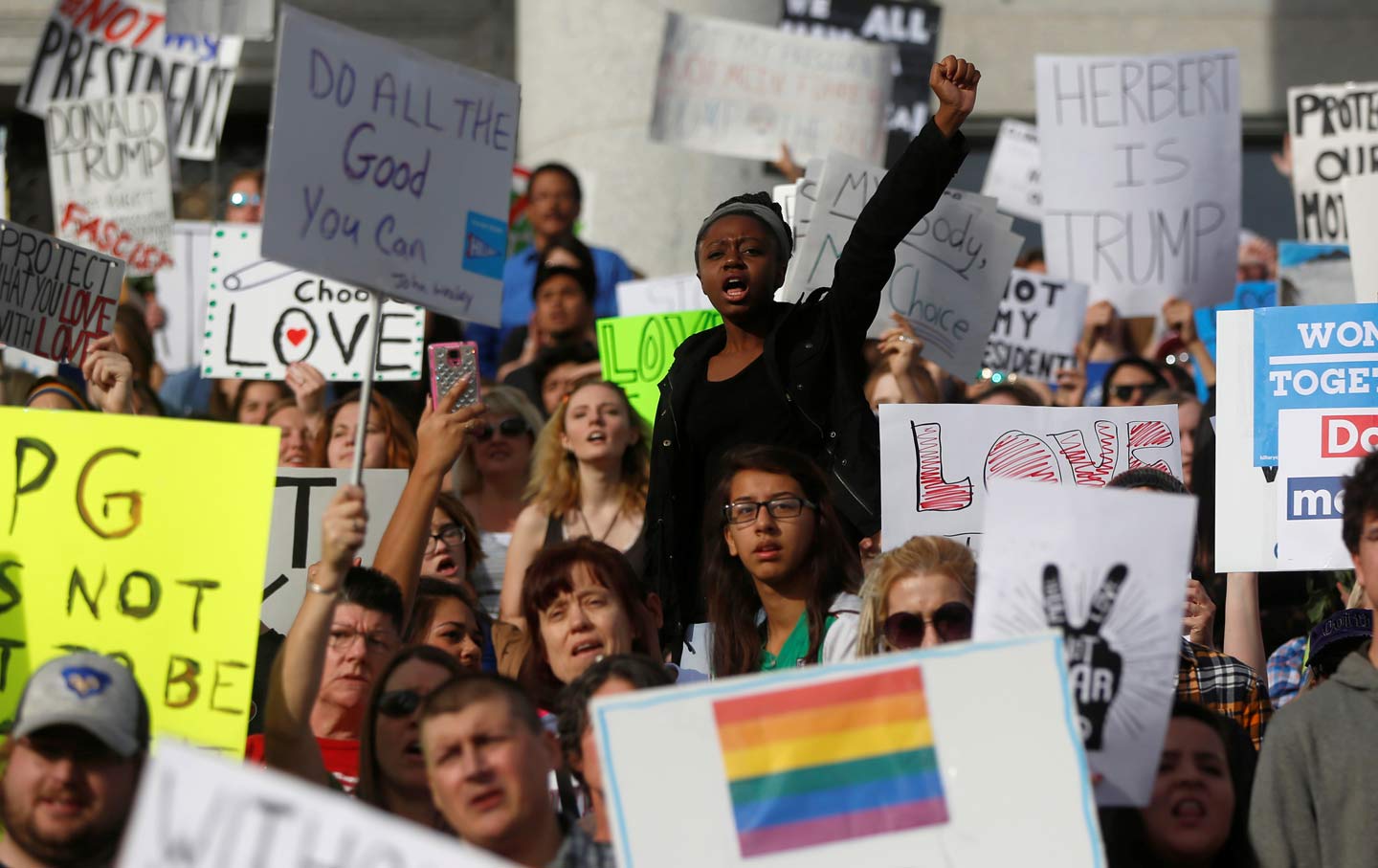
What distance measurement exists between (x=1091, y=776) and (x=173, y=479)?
1.85m

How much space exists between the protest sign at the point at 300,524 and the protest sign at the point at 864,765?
98.0 inches

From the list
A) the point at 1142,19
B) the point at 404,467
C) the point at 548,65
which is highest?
the point at 1142,19

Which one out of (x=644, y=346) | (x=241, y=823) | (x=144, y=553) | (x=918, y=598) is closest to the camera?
(x=241, y=823)

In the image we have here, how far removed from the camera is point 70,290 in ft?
20.6

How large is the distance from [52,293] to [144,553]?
7.24 ft

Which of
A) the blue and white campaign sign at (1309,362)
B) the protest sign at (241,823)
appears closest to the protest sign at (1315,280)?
the blue and white campaign sign at (1309,362)

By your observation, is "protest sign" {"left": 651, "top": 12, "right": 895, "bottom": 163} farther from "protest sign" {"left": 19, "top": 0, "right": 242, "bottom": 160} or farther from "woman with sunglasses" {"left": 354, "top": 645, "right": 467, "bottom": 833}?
"woman with sunglasses" {"left": 354, "top": 645, "right": 467, "bottom": 833}

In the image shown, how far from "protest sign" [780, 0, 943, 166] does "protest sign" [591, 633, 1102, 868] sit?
794cm

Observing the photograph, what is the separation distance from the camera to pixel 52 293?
245 inches

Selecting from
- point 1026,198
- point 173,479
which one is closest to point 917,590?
point 173,479

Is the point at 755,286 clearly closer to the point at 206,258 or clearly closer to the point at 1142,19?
the point at 206,258

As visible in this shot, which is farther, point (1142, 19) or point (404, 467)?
point (1142, 19)

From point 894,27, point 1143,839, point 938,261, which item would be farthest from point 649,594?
point 894,27

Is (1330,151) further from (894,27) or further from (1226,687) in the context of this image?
(1226,687)
